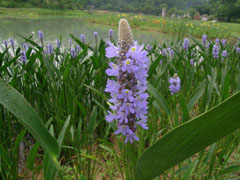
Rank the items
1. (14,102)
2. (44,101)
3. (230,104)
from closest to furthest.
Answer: (230,104)
(14,102)
(44,101)

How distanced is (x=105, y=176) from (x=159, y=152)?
37.8 inches

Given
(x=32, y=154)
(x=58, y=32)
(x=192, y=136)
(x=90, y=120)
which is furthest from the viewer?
(x=58, y=32)

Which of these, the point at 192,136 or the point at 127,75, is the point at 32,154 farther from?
the point at 192,136

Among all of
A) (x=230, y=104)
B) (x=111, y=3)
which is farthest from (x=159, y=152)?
(x=111, y=3)

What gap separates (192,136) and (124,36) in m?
0.32

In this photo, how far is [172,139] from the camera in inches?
19.3

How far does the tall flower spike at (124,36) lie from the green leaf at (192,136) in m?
0.28

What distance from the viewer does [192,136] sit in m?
0.48

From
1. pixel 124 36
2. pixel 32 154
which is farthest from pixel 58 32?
pixel 124 36

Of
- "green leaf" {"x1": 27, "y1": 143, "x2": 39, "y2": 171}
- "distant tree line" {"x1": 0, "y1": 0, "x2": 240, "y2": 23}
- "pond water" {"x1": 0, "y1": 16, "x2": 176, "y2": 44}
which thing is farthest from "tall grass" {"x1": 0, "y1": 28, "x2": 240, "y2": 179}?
"distant tree line" {"x1": 0, "y1": 0, "x2": 240, "y2": 23}

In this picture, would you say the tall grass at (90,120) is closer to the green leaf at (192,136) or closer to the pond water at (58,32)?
the green leaf at (192,136)

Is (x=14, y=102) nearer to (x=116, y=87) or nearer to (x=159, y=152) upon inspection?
(x=116, y=87)

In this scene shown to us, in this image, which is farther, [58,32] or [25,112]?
[58,32]

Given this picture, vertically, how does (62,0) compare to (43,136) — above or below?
above
